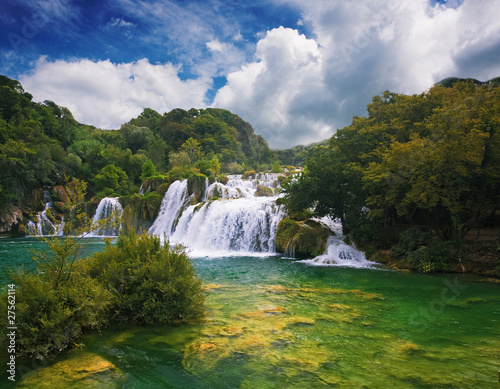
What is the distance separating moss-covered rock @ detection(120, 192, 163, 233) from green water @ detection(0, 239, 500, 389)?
23.0 metres

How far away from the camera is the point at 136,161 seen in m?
45.5

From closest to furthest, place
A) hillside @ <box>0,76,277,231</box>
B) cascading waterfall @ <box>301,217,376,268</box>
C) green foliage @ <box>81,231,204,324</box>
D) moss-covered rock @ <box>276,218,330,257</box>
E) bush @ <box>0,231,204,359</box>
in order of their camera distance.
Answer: bush @ <box>0,231,204,359</box>
green foliage @ <box>81,231,204,324</box>
cascading waterfall @ <box>301,217,376,268</box>
moss-covered rock @ <box>276,218,330,257</box>
hillside @ <box>0,76,277,231</box>

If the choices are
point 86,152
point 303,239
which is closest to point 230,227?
point 303,239

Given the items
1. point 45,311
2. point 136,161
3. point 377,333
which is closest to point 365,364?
point 377,333

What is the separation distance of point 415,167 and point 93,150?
142 feet

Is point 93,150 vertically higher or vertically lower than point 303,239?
higher

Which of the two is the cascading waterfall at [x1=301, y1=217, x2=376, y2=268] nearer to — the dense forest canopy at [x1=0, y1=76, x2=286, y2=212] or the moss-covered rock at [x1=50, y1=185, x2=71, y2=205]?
the dense forest canopy at [x1=0, y1=76, x2=286, y2=212]

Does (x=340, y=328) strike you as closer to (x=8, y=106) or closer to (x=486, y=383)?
(x=486, y=383)

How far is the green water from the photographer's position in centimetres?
411

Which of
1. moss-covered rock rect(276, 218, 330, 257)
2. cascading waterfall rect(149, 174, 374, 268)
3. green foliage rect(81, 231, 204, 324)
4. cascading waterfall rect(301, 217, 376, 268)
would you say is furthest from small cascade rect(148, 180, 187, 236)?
green foliage rect(81, 231, 204, 324)

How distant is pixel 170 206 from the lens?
30.3 metres

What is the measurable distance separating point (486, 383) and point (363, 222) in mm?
12769

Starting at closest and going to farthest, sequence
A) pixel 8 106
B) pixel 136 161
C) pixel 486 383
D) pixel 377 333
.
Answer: pixel 486 383 → pixel 377 333 → pixel 8 106 → pixel 136 161

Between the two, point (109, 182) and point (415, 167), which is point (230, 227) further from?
point (109, 182)
